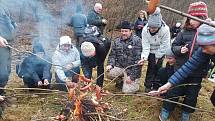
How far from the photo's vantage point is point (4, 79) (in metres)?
5.85

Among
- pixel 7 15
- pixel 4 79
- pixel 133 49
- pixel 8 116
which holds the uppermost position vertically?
pixel 7 15

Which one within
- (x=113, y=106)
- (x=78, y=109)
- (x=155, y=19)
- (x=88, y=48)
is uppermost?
(x=155, y=19)

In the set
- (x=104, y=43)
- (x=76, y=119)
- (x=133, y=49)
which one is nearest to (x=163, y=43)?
(x=133, y=49)

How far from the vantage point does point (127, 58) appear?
6.70m

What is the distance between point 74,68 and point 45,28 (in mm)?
2480

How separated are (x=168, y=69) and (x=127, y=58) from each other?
859 millimetres

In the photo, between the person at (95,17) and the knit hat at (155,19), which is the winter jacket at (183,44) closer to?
the knit hat at (155,19)

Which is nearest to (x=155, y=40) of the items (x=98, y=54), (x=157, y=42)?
(x=157, y=42)

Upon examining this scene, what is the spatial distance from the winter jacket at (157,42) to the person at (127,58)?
13 cm

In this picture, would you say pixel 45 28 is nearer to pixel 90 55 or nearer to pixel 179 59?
pixel 90 55

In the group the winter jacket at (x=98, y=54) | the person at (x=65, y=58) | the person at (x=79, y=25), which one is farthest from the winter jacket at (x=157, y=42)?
the person at (x=79, y=25)

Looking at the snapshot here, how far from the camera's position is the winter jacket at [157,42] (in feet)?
21.5

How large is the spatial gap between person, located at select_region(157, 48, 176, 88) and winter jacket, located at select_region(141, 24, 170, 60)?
40cm

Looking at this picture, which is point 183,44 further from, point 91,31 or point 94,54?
point 91,31
